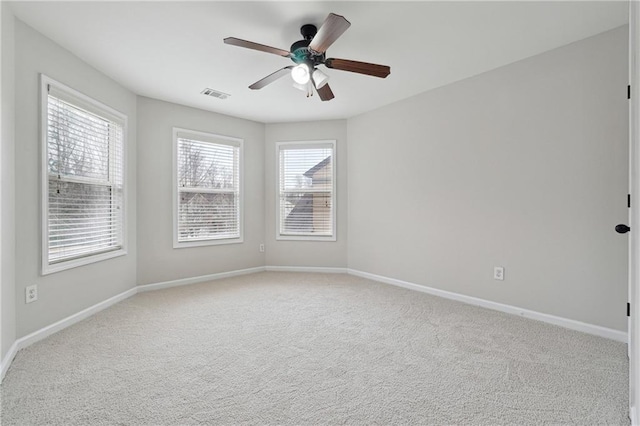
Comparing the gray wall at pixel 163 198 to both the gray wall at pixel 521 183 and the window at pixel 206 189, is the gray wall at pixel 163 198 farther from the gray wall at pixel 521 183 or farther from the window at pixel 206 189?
the gray wall at pixel 521 183

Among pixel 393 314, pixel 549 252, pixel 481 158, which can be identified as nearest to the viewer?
pixel 549 252

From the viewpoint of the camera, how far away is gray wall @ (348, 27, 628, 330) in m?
2.44

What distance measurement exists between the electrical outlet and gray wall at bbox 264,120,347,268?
2.98 meters

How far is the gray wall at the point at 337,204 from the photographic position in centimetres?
480

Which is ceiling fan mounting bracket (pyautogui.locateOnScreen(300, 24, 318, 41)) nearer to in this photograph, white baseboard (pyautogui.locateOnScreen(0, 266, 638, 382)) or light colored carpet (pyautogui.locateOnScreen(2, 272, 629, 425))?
light colored carpet (pyautogui.locateOnScreen(2, 272, 629, 425))

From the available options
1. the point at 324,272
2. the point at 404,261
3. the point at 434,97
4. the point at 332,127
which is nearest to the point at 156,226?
the point at 324,272

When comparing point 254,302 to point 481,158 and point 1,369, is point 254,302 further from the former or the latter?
point 481,158

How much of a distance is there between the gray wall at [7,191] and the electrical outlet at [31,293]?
0.14 metres

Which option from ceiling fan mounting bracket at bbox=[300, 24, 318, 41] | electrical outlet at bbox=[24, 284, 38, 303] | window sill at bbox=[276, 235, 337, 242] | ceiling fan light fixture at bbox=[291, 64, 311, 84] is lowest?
electrical outlet at bbox=[24, 284, 38, 303]

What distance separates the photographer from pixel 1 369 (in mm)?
1916

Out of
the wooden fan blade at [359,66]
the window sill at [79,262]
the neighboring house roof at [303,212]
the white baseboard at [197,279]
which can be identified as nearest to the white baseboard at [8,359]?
the window sill at [79,262]

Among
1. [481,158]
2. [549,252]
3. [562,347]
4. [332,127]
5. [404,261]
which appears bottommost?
[562,347]

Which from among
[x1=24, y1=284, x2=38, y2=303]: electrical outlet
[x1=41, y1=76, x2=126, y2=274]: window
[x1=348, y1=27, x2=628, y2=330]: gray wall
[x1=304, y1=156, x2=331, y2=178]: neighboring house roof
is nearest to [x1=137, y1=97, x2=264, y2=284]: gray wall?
[x1=41, y1=76, x2=126, y2=274]: window

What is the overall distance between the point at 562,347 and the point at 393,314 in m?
1.32
